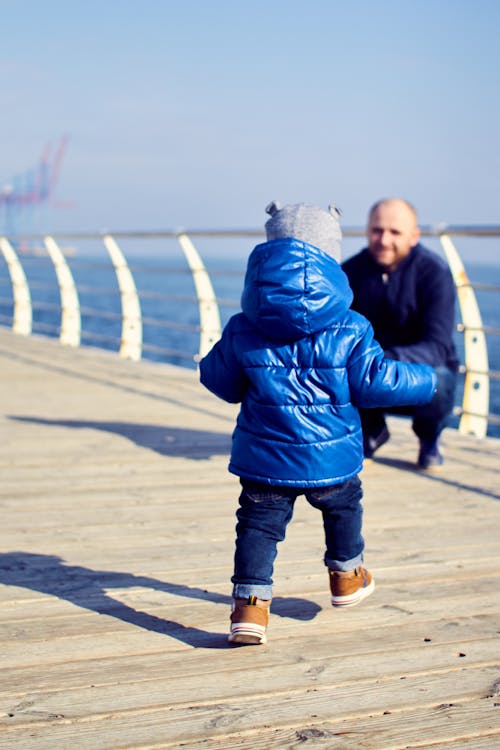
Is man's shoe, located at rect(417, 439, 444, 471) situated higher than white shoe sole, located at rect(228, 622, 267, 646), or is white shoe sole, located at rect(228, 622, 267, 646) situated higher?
white shoe sole, located at rect(228, 622, 267, 646)

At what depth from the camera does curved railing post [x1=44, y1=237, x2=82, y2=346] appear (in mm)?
8195

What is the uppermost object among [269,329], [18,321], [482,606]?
[269,329]

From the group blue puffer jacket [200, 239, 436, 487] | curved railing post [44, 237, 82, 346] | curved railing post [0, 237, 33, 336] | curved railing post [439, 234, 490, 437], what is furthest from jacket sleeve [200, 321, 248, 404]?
curved railing post [0, 237, 33, 336]

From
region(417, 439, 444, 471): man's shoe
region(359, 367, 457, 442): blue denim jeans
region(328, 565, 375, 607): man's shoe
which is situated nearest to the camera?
region(328, 565, 375, 607): man's shoe

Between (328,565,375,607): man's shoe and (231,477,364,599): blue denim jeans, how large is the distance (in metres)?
0.07

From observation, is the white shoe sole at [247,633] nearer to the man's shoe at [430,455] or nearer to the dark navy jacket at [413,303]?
the dark navy jacket at [413,303]

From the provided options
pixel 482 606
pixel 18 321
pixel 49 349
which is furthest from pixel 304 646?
pixel 18 321

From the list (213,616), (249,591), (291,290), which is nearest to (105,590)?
(213,616)

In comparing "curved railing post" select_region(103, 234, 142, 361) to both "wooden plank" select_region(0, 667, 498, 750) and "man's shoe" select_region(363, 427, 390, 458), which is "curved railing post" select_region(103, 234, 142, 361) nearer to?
"man's shoe" select_region(363, 427, 390, 458)

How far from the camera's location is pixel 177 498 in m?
3.43

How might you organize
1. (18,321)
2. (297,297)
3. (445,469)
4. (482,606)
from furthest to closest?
(18,321)
(445,469)
(482,606)
(297,297)

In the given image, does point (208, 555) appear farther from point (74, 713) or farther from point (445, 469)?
point (445, 469)

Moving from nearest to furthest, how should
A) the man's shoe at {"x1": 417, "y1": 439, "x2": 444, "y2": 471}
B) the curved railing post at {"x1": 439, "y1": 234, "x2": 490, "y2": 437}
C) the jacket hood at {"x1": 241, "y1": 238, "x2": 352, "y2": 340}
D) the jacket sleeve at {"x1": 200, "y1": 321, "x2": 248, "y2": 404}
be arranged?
the jacket hood at {"x1": 241, "y1": 238, "x2": 352, "y2": 340} < the jacket sleeve at {"x1": 200, "y1": 321, "x2": 248, "y2": 404} < the man's shoe at {"x1": 417, "y1": 439, "x2": 444, "y2": 471} < the curved railing post at {"x1": 439, "y1": 234, "x2": 490, "y2": 437}

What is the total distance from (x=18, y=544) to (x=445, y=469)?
1801mm
